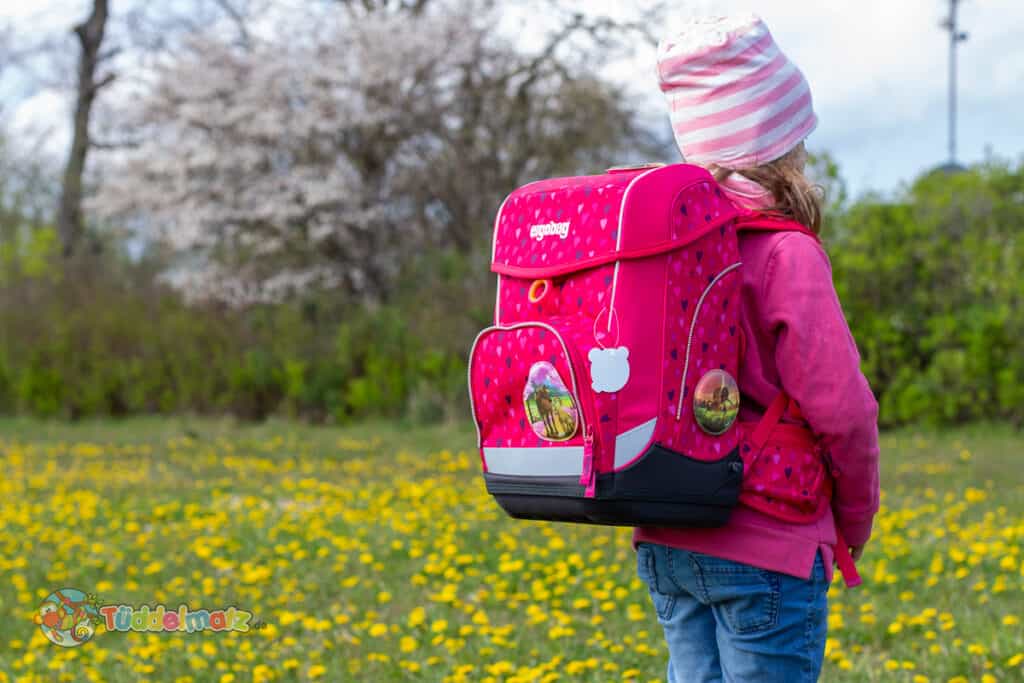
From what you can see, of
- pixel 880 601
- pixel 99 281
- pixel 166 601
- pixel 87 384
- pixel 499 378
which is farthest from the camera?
pixel 99 281

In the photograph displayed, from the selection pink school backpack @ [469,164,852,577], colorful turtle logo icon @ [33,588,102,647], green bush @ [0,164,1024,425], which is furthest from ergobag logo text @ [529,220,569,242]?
green bush @ [0,164,1024,425]

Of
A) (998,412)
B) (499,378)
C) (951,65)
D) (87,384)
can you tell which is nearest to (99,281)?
(87,384)

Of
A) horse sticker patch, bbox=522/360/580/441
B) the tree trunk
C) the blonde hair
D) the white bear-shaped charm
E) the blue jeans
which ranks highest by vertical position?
the tree trunk

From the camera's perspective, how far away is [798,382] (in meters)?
1.85

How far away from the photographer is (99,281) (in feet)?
52.3

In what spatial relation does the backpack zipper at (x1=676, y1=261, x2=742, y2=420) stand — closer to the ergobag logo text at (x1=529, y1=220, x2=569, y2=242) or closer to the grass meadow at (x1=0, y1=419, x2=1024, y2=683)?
the ergobag logo text at (x1=529, y1=220, x2=569, y2=242)

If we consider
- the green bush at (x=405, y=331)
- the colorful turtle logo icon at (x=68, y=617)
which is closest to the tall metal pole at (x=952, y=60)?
the green bush at (x=405, y=331)

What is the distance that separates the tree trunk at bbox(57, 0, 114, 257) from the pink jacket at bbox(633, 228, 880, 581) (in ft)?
64.6

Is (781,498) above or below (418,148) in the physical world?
below

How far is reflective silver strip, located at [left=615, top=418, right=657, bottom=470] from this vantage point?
70.0 inches

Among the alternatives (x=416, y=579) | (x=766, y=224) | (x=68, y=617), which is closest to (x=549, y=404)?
(x=766, y=224)

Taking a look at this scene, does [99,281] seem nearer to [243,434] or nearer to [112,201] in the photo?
[112,201]

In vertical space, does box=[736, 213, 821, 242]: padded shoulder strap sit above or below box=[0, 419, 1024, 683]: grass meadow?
above

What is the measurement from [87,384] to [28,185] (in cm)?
1423
